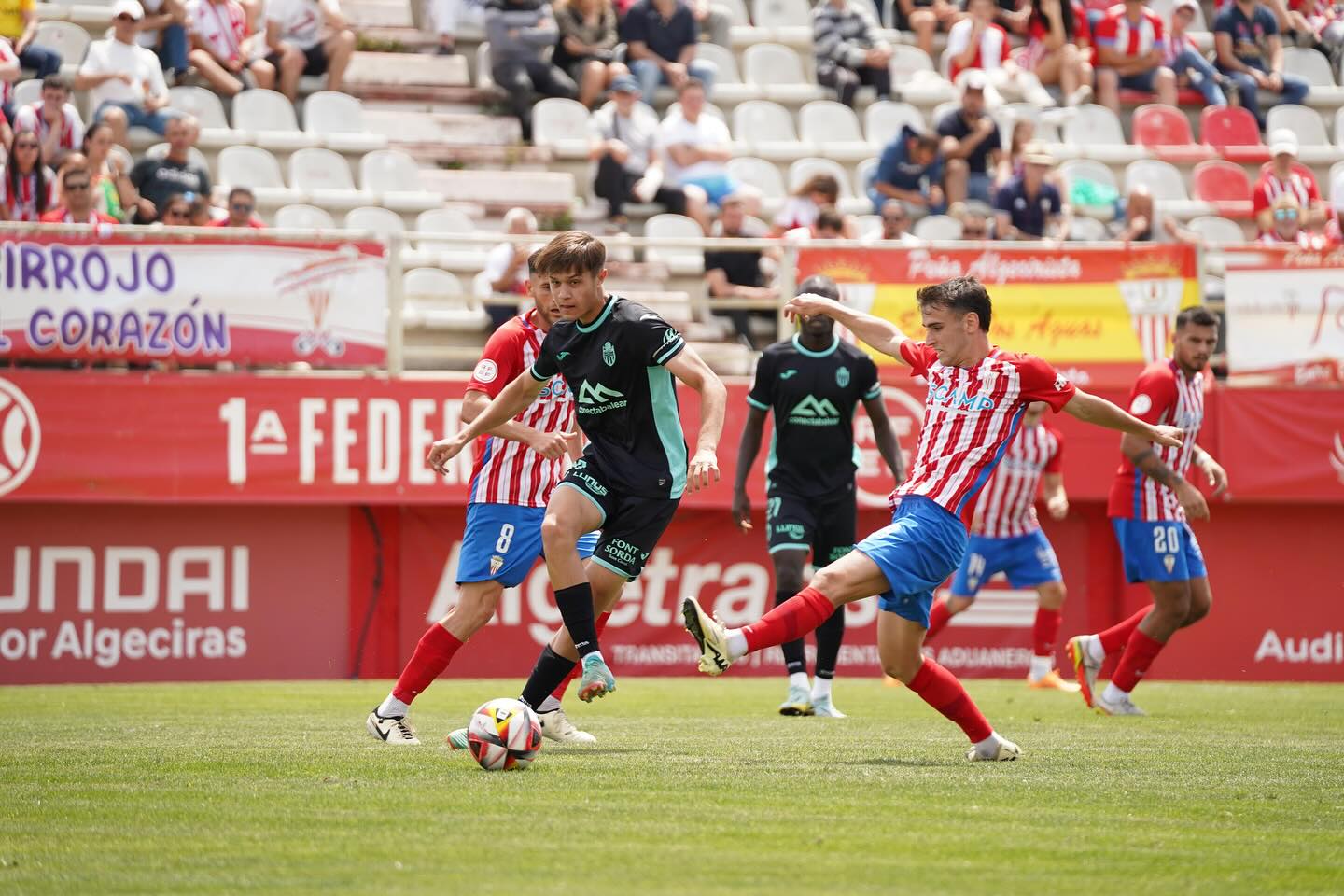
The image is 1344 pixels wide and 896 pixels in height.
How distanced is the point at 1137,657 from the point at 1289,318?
6.09 m

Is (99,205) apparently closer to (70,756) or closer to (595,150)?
(595,150)

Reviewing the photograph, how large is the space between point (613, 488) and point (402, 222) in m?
10.9

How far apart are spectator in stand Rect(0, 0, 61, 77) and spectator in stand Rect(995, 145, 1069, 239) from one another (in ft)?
31.1

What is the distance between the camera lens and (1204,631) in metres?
16.3

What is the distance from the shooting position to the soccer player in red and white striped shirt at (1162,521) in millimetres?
10867

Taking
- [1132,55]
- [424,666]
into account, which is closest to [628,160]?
[1132,55]

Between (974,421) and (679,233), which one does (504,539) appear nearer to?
(974,421)

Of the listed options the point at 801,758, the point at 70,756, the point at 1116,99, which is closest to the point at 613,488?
the point at 801,758

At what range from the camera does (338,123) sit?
18.6 meters

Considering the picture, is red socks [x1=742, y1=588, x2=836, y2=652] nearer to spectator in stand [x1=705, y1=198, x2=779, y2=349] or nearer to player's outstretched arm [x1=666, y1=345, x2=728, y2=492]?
player's outstretched arm [x1=666, y1=345, x2=728, y2=492]

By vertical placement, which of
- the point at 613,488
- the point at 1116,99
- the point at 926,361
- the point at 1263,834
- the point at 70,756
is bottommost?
the point at 70,756

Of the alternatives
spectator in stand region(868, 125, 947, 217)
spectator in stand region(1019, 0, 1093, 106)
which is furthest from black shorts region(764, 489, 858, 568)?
spectator in stand region(1019, 0, 1093, 106)

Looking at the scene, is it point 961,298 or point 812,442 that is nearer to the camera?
point 961,298

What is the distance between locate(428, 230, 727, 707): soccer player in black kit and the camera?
7512 millimetres
